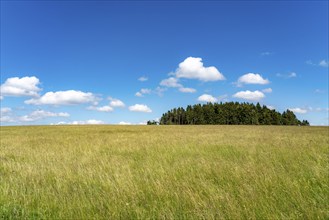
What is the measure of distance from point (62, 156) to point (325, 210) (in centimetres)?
966

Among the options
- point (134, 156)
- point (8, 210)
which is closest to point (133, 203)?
point (8, 210)

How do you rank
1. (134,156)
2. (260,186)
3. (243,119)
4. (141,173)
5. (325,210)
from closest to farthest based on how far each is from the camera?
(325,210) → (260,186) → (141,173) → (134,156) → (243,119)

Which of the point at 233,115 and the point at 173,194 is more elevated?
the point at 233,115

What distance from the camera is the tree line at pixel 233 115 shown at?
410 feet

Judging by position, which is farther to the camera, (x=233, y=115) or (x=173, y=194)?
(x=233, y=115)

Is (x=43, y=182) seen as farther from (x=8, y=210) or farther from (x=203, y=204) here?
(x=203, y=204)

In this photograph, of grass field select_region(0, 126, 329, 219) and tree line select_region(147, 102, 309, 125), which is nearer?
grass field select_region(0, 126, 329, 219)

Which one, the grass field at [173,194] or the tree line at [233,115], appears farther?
the tree line at [233,115]

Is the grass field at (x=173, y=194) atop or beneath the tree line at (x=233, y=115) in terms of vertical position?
beneath

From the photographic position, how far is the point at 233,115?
417 feet

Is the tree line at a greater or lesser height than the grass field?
greater

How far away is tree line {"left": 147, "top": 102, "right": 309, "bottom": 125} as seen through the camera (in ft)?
410

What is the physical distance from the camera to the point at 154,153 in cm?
1205

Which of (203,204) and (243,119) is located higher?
(243,119)
